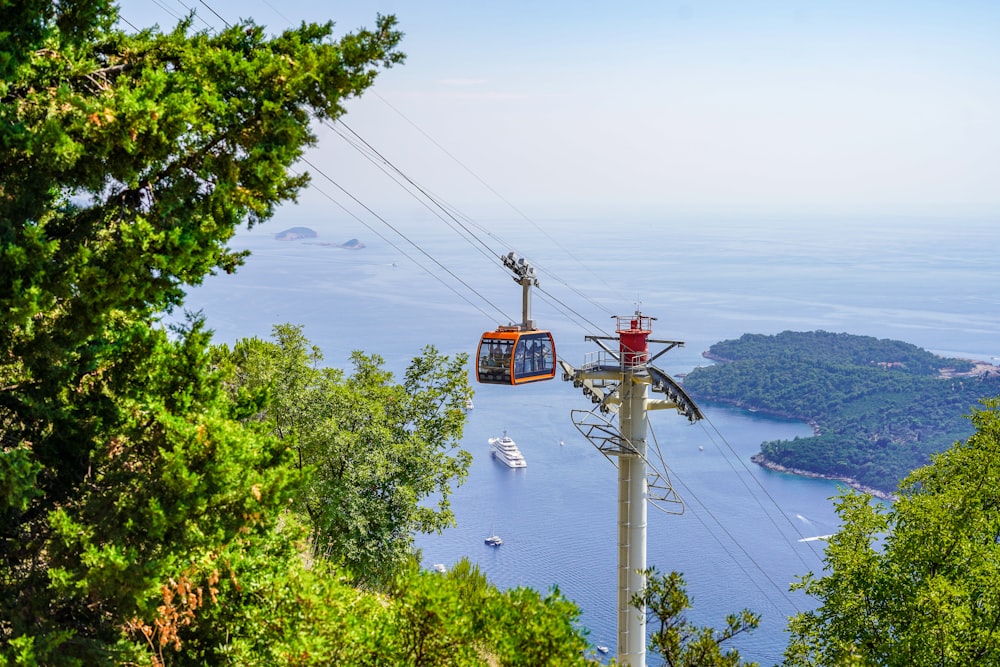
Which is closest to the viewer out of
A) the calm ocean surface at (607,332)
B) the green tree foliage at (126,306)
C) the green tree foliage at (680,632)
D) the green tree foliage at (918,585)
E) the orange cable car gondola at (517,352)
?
the green tree foliage at (126,306)

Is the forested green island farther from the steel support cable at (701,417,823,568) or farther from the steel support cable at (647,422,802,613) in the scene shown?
the steel support cable at (647,422,802,613)

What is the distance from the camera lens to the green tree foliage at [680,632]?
676cm

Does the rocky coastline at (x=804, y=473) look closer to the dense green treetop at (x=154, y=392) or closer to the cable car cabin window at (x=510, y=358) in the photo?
the cable car cabin window at (x=510, y=358)

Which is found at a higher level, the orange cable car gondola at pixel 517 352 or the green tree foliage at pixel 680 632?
the orange cable car gondola at pixel 517 352

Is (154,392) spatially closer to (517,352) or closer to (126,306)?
(126,306)

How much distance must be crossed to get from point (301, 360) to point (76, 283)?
10.5 metres

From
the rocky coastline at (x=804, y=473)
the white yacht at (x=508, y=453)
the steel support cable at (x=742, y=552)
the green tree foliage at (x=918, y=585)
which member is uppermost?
the green tree foliage at (x=918, y=585)

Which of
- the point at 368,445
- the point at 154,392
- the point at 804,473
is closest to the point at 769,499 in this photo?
the point at 804,473

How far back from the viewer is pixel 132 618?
6945 mm

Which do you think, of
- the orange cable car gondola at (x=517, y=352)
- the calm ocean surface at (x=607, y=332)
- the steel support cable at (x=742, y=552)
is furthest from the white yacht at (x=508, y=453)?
the orange cable car gondola at (x=517, y=352)

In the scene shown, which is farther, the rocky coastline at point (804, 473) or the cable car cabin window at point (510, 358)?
the rocky coastline at point (804, 473)

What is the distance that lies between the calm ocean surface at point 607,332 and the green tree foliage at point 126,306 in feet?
7.89

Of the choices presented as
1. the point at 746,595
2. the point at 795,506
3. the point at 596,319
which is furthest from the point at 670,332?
the point at 746,595

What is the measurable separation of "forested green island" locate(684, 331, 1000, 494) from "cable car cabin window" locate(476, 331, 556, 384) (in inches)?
2168
